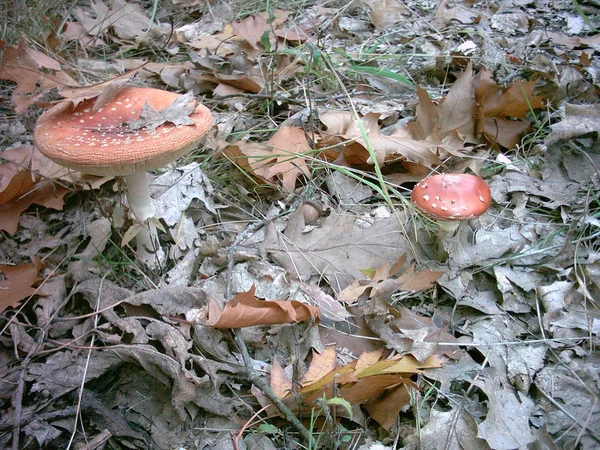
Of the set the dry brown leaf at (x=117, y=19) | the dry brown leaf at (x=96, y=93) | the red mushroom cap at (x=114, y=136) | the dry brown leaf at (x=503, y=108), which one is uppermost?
the dry brown leaf at (x=96, y=93)

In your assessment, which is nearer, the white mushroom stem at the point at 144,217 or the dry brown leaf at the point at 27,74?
the white mushroom stem at the point at 144,217

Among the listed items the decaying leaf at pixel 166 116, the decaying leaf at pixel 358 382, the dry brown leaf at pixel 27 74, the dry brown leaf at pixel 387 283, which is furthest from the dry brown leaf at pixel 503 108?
the dry brown leaf at pixel 27 74

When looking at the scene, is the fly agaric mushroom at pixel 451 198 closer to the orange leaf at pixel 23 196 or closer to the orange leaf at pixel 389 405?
the orange leaf at pixel 389 405

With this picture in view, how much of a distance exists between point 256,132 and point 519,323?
2.06m

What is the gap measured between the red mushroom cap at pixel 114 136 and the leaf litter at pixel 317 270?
0.09 meters

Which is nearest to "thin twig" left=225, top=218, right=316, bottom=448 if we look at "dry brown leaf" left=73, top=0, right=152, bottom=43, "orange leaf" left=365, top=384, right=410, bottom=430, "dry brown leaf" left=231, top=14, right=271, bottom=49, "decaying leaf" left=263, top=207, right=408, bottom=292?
"orange leaf" left=365, top=384, right=410, bottom=430

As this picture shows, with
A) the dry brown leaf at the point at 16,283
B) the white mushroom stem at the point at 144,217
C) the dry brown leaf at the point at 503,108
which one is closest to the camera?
the dry brown leaf at the point at 16,283

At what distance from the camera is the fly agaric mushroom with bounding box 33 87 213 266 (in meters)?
1.80

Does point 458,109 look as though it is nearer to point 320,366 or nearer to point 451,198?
point 451,198

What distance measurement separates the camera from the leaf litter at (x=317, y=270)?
1755 millimetres

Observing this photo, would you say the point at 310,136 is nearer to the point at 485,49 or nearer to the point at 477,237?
the point at 477,237

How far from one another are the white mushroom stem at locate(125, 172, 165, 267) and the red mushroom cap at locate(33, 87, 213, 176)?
253mm

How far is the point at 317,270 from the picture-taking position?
229 centimetres

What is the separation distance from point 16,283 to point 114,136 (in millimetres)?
902
